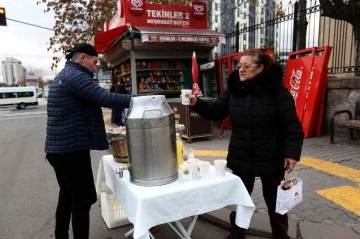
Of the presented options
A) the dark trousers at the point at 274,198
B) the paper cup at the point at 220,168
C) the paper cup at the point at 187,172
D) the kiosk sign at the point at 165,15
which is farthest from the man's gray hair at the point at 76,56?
the kiosk sign at the point at 165,15

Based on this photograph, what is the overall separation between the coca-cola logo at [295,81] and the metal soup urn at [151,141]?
5934 mm

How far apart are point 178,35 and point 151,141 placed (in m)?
7.47

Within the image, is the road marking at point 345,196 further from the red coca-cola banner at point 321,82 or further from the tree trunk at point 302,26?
the tree trunk at point 302,26

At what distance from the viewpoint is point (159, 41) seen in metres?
8.63

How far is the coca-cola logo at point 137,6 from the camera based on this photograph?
30.3ft

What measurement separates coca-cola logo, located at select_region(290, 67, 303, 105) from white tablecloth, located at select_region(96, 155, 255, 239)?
18.3 feet

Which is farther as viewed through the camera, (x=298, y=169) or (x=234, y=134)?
(x=298, y=169)

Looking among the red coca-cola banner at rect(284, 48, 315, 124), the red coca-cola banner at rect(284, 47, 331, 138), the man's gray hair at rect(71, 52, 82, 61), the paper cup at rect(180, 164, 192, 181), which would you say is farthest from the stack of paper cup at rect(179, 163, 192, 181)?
the red coca-cola banner at rect(284, 48, 315, 124)

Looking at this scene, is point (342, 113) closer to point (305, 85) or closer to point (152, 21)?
point (305, 85)

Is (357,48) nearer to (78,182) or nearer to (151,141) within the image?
(151,141)

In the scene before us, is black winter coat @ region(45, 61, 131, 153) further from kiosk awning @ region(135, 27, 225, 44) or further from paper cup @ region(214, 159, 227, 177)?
kiosk awning @ region(135, 27, 225, 44)

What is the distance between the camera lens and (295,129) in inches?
90.4

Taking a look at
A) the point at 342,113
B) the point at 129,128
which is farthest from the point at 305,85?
the point at 129,128

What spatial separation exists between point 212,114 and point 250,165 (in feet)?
1.90
